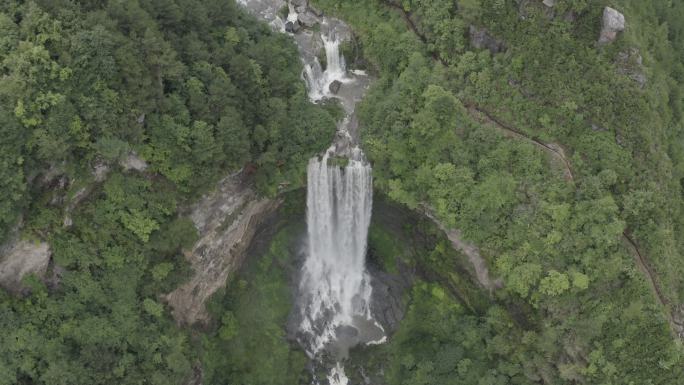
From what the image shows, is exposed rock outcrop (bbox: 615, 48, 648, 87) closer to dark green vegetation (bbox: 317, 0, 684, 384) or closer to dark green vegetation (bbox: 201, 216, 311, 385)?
dark green vegetation (bbox: 317, 0, 684, 384)

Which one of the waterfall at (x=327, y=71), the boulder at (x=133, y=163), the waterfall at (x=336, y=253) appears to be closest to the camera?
the boulder at (x=133, y=163)

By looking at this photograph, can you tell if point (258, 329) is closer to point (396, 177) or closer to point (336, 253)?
point (336, 253)

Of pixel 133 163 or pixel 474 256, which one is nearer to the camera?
pixel 133 163

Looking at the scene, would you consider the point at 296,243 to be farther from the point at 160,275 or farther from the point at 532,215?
the point at 532,215

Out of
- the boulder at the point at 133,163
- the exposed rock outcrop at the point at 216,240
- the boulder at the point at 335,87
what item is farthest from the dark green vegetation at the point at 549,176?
the boulder at the point at 133,163

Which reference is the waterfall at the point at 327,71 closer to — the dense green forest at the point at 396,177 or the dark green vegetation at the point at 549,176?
the dense green forest at the point at 396,177

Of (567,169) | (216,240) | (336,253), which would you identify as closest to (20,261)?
(216,240)
